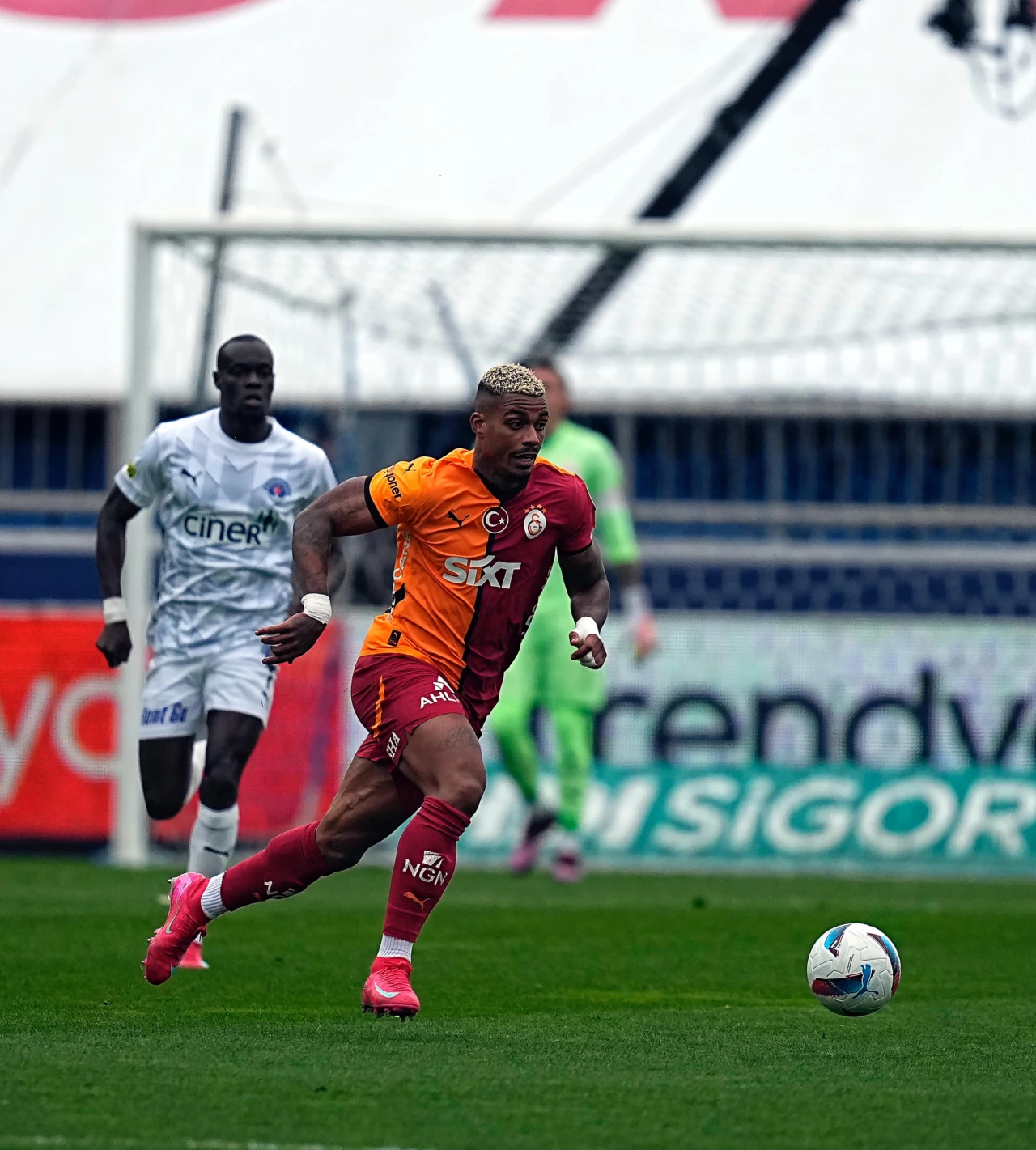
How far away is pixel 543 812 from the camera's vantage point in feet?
38.2

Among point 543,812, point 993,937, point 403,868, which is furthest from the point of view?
point 543,812

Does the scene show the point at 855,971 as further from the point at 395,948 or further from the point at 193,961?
the point at 193,961

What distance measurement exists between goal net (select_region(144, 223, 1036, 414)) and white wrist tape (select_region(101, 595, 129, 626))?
15.6 ft

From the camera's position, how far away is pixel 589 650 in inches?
254

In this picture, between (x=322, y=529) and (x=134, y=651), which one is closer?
(x=322, y=529)

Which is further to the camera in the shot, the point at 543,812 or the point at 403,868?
the point at 543,812

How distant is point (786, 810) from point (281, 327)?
4.16 m

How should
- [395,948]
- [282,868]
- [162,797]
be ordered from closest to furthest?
[395,948], [282,868], [162,797]

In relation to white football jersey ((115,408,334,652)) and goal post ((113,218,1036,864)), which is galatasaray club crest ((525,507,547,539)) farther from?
goal post ((113,218,1036,864))

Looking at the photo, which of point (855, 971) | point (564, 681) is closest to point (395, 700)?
point (855, 971)

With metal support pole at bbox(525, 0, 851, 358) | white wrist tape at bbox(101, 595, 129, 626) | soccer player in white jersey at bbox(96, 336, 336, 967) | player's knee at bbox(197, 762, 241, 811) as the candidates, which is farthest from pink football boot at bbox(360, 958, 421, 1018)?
metal support pole at bbox(525, 0, 851, 358)

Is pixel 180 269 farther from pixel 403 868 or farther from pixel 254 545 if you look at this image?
pixel 403 868

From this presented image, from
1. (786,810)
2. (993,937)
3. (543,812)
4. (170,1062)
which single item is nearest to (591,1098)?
(170,1062)

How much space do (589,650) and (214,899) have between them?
135 cm
